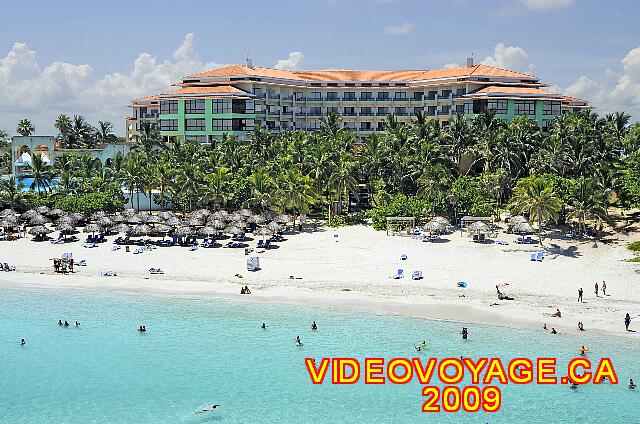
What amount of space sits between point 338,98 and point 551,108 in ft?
107

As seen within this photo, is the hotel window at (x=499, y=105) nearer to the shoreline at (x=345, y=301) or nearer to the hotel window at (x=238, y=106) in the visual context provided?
the hotel window at (x=238, y=106)

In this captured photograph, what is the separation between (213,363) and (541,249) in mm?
32350

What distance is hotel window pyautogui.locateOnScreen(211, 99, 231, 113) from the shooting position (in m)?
95.8

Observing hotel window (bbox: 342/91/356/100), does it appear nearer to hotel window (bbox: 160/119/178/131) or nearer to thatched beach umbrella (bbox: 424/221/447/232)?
hotel window (bbox: 160/119/178/131)

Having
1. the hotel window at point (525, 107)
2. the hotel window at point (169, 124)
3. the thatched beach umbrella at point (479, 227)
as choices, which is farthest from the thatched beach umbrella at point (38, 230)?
the hotel window at point (525, 107)

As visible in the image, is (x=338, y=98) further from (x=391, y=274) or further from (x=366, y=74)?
(x=391, y=274)

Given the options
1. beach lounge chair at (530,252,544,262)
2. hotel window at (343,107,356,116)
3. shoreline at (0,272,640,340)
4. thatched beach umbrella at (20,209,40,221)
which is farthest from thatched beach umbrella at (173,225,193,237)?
hotel window at (343,107,356,116)

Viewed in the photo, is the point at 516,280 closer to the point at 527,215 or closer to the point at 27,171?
the point at 527,215

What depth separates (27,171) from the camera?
90.5 m

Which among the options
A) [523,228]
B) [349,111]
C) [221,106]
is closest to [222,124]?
[221,106]

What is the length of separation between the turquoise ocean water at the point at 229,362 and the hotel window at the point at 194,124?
5019 cm

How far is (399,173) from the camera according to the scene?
7219 cm

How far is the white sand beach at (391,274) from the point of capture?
4453 cm

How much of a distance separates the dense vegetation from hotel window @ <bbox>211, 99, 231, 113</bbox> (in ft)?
41.9
